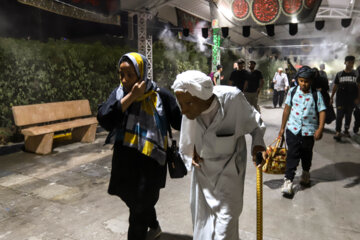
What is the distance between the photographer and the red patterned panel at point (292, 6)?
940cm

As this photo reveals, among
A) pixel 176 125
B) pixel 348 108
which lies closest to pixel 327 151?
pixel 348 108

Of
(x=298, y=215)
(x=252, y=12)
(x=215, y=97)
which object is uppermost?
(x=252, y=12)

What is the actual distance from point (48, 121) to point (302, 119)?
5.26 meters

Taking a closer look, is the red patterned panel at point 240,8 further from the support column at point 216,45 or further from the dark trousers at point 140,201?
the dark trousers at point 140,201

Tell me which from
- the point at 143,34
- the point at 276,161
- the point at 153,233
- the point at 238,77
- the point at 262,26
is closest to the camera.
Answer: the point at 153,233

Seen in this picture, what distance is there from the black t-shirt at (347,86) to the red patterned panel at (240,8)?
4.13 metres

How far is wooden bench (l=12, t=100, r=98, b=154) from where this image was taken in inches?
234

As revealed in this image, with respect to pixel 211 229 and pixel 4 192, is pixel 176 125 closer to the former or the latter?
pixel 211 229

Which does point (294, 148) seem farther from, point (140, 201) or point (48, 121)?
point (48, 121)

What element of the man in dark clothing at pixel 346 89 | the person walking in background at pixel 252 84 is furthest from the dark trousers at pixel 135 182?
the person walking in background at pixel 252 84

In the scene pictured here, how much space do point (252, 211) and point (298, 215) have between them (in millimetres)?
522

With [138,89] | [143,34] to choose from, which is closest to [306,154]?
[138,89]

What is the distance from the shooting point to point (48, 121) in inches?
262

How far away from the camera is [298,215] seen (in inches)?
138
